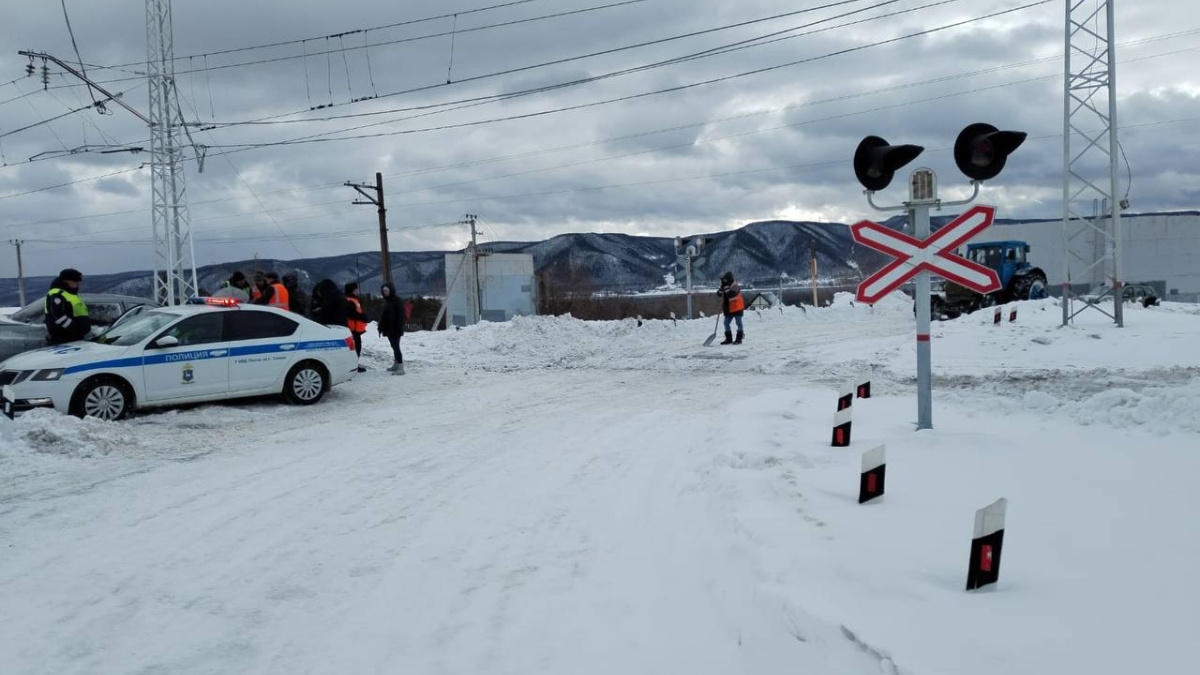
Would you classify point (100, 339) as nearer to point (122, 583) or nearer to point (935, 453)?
point (122, 583)

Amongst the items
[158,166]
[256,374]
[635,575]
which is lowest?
[635,575]

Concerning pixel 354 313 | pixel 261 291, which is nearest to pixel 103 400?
pixel 261 291

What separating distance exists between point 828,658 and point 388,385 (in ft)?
44.8

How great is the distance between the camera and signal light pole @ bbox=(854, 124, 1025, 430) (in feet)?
24.7

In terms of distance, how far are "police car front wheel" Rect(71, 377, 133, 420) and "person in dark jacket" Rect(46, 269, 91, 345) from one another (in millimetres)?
1520

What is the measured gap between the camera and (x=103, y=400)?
11.2 meters

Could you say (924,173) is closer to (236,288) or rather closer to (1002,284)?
(236,288)

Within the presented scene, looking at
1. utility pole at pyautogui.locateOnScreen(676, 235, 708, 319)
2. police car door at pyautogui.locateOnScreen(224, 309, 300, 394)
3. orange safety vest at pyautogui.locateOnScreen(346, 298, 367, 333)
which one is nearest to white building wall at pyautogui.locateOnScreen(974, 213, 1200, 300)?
utility pole at pyautogui.locateOnScreen(676, 235, 708, 319)

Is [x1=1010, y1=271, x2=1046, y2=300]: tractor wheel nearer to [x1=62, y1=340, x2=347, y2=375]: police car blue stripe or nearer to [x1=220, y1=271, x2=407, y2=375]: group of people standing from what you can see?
[x1=220, y1=271, x2=407, y2=375]: group of people standing

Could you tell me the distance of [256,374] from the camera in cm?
1285

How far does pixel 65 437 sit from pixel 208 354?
3.01m

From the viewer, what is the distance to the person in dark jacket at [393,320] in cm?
1762

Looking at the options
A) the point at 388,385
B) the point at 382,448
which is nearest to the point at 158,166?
the point at 388,385

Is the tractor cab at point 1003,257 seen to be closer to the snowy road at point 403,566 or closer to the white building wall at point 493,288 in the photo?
the snowy road at point 403,566
